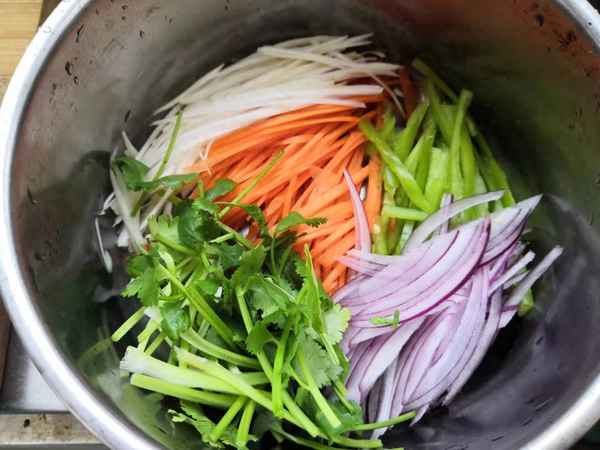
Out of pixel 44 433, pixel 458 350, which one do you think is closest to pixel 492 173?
pixel 458 350

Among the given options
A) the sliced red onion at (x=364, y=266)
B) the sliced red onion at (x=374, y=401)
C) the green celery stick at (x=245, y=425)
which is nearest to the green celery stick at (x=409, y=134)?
the sliced red onion at (x=364, y=266)

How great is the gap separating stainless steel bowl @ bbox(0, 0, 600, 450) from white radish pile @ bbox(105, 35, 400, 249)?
0.13 feet

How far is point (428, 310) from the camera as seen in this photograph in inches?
39.0

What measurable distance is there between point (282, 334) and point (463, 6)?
0.67m

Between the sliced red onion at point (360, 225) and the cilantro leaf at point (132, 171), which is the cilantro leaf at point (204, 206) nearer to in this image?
the cilantro leaf at point (132, 171)

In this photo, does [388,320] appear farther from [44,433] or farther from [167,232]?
[44,433]

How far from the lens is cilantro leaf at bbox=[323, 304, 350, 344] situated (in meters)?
0.89

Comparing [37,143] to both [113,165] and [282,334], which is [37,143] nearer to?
[113,165]

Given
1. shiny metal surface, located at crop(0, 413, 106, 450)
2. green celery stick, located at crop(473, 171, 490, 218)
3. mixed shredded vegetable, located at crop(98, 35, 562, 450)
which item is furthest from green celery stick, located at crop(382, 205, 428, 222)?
shiny metal surface, located at crop(0, 413, 106, 450)

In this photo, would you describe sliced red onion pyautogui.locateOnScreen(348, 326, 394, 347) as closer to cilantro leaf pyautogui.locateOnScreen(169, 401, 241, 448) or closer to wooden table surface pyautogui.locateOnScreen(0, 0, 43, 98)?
cilantro leaf pyautogui.locateOnScreen(169, 401, 241, 448)

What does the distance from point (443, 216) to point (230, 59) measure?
0.56 metres

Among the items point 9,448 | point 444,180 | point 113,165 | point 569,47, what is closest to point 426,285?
point 444,180

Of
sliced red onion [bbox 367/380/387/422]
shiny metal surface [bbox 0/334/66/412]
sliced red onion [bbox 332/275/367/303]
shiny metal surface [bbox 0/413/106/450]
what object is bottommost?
shiny metal surface [bbox 0/413/106/450]

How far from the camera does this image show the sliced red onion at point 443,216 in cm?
104
